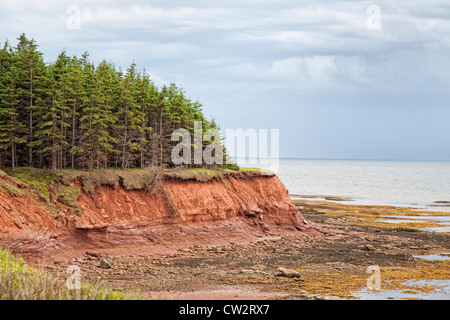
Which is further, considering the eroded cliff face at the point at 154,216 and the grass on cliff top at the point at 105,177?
the grass on cliff top at the point at 105,177

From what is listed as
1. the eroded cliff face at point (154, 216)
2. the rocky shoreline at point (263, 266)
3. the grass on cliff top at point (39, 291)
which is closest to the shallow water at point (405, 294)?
the rocky shoreline at point (263, 266)

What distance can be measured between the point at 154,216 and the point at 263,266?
1005 cm

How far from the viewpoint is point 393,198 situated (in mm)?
106625

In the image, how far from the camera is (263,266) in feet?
114

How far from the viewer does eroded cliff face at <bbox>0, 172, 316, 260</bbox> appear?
31.8 m

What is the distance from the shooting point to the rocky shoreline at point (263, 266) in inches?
1113

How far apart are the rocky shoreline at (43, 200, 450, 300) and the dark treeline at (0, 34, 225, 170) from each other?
879cm

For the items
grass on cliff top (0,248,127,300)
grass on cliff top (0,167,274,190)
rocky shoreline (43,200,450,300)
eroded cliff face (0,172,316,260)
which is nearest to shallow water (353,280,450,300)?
rocky shoreline (43,200,450,300)

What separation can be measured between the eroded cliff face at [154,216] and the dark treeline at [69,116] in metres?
3.68

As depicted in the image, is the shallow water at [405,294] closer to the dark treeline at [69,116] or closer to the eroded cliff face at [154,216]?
the eroded cliff face at [154,216]

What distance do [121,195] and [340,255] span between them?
18.0 m
